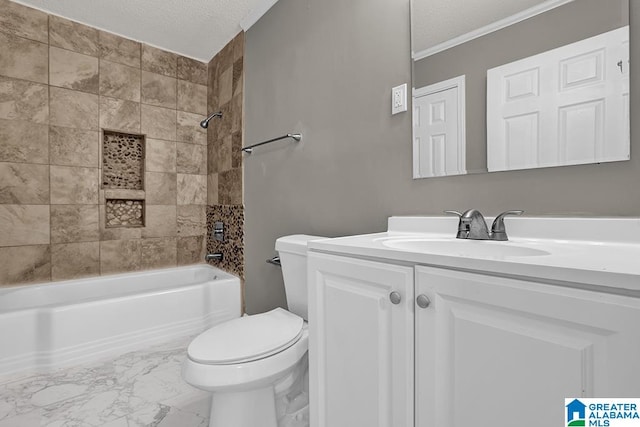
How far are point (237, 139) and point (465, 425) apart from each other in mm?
2302

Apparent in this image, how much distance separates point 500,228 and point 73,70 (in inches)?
117

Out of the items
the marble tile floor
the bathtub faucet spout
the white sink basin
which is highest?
the white sink basin

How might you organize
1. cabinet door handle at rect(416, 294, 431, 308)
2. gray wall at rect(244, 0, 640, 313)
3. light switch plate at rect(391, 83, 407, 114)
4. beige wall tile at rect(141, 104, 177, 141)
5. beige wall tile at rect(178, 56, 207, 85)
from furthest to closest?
beige wall tile at rect(178, 56, 207, 85)
beige wall tile at rect(141, 104, 177, 141)
light switch plate at rect(391, 83, 407, 114)
gray wall at rect(244, 0, 640, 313)
cabinet door handle at rect(416, 294, 431, 308)

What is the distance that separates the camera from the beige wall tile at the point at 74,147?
2.24 metres

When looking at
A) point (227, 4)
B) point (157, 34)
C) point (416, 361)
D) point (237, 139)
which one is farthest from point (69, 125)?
point (416, 361)

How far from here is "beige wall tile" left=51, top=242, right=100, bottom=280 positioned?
2.26 metres

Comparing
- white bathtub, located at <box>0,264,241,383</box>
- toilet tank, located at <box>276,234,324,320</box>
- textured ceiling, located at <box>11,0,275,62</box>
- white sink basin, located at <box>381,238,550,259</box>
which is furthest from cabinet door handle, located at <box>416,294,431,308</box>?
textured ceiling, located at <box>11,0,275,62</box>

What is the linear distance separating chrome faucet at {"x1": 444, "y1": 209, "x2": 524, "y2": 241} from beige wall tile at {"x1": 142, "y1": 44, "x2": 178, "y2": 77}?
2.79 metres

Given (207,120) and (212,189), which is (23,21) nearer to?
(207,120)

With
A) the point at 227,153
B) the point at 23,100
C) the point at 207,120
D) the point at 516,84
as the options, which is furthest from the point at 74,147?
the point at 516,84

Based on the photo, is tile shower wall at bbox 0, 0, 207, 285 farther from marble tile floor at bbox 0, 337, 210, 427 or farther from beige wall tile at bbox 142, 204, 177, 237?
marble tile floor at bbox 0, 337, 210, 427

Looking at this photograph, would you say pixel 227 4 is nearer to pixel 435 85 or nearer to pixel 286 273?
pixel 435 85

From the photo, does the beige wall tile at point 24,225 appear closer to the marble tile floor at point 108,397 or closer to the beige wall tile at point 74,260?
the beige wall tile at point 74,260

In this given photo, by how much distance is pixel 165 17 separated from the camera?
2223mm
